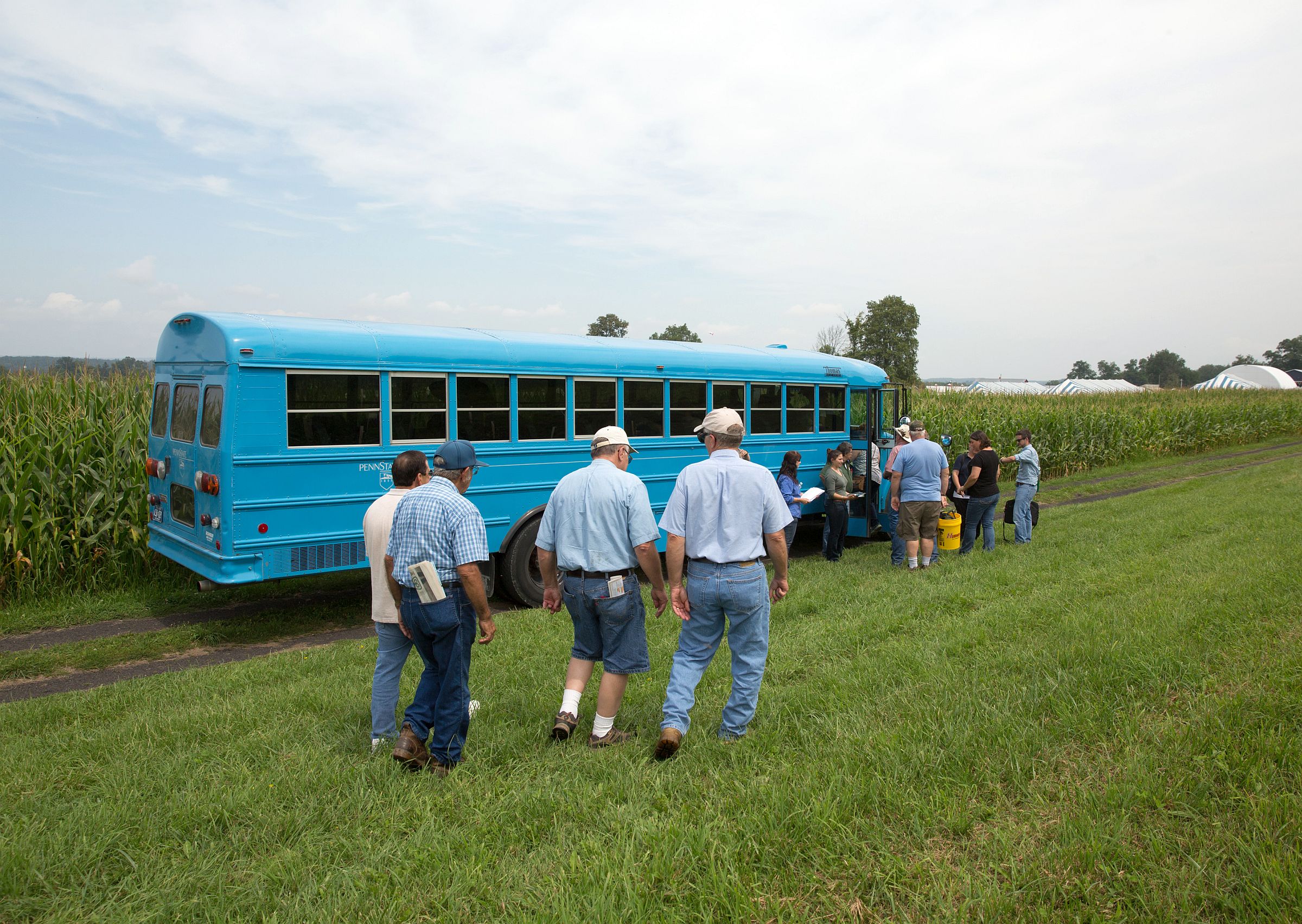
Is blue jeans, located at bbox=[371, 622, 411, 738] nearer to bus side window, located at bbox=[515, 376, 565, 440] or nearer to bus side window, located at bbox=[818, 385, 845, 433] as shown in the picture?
bus side window, located at bbox=[515, 376, 565, 440]

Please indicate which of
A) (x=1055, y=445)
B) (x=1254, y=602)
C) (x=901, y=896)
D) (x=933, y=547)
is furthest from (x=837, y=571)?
(x=1055, y=445)

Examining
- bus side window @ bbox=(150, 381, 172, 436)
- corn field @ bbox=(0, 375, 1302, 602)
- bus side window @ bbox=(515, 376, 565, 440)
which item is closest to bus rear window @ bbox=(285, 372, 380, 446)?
bus side window @ bbox=(515, 376, 565, 440)

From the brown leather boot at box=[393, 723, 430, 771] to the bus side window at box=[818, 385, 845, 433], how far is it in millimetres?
8758

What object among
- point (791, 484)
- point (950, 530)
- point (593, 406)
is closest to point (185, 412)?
point (593, 406)

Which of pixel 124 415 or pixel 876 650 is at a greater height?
pixel 124 415

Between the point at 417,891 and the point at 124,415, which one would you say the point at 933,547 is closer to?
the point at 417,891

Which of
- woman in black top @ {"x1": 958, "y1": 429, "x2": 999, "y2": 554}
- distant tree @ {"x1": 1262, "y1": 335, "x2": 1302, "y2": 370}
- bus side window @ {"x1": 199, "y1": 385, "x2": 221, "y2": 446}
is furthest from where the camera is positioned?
distant tree @ {"x1": 1262, "y1": 335, "x2": 1302, "y2": 370}

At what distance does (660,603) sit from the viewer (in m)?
4.62

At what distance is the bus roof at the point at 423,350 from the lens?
24.0 ft

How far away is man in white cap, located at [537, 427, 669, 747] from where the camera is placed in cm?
450

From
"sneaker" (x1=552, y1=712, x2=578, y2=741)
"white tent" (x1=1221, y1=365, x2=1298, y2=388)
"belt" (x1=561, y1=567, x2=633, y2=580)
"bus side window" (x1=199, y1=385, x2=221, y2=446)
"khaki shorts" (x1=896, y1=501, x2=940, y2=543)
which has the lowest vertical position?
"sneaker" (x1=552, y1=712, x2=578, y2=741)

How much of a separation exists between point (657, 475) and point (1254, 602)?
6041 millimetres

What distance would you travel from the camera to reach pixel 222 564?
721 centimetres

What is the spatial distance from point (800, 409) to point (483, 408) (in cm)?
505
